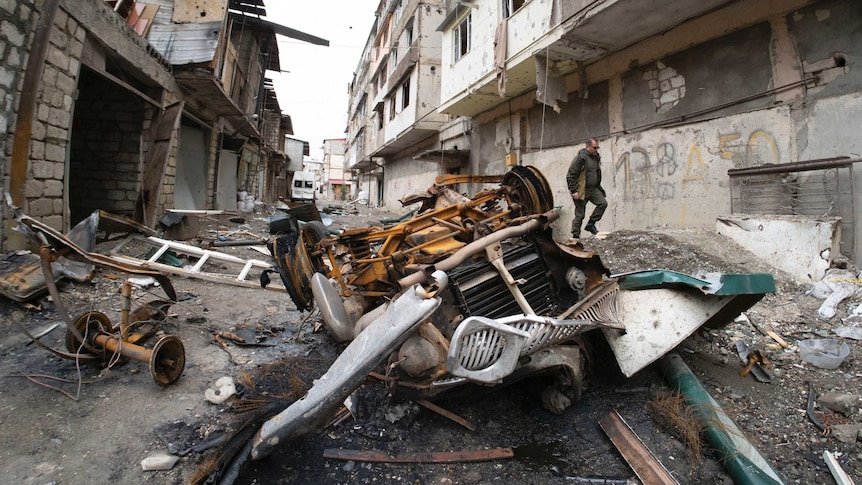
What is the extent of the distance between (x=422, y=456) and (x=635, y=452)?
4.04 ft

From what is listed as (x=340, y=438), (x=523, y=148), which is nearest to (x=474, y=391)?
(x=340, y=438)

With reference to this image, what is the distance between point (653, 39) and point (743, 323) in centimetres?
558

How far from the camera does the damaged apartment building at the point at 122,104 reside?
402 cm

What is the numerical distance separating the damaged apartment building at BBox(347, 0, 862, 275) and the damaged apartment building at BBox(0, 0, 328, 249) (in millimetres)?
6511

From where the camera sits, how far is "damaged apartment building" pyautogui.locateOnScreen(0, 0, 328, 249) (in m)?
4.02

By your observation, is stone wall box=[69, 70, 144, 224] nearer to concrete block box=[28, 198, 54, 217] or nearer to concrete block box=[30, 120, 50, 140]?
concrete block box=[28, 198, 54, 217]

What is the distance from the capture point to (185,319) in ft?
12.9

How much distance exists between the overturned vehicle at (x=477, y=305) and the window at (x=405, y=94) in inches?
600

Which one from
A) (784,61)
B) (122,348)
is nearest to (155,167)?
(122,348)

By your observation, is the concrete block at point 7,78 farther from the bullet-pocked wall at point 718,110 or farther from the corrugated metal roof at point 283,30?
the corrugated metal roof at point 283,30

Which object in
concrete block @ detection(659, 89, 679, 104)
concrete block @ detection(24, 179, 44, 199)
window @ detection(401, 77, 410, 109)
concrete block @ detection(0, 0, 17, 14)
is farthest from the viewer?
window @ detection(401, 77, 410, 109)

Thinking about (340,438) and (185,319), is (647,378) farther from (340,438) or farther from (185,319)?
(185,319)

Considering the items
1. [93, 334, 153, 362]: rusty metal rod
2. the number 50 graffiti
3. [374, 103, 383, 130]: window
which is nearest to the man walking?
the number 50 graffiti

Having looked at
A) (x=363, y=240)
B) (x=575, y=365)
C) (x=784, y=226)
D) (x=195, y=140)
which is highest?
(x=195, y=140)
